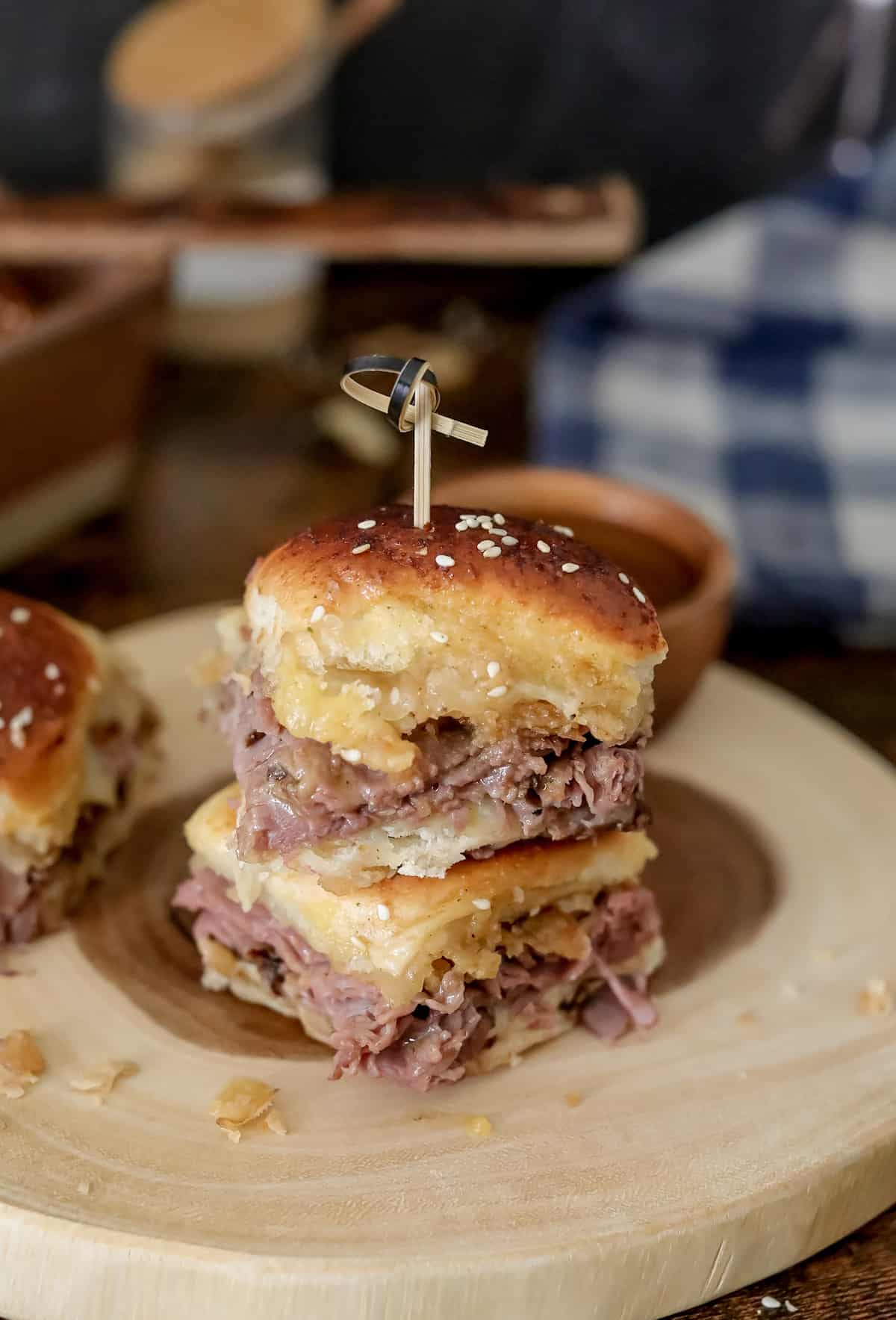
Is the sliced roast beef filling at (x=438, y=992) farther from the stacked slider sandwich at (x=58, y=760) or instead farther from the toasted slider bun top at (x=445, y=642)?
the toasted slider bun top at (x=445, y=642)

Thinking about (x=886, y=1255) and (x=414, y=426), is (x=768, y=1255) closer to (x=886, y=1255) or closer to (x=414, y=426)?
(x=886, y=1255)

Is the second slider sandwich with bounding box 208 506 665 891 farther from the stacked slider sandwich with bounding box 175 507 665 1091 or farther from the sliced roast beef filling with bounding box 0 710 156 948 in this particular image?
the sliced roast beef filling with bounding box 0 710 156 948

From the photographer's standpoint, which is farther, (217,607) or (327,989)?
(217,607)

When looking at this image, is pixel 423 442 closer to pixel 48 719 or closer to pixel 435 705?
pixel 435 705

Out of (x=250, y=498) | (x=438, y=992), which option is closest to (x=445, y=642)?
(x=438, y=992)

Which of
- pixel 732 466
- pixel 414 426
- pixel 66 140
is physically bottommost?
pixel 732 466

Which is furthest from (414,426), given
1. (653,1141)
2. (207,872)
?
(653,1141)

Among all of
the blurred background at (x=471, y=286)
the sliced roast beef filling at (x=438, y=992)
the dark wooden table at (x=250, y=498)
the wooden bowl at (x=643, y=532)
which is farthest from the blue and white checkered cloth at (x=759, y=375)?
the sliced roast beef filling at (x=438, y=992)
